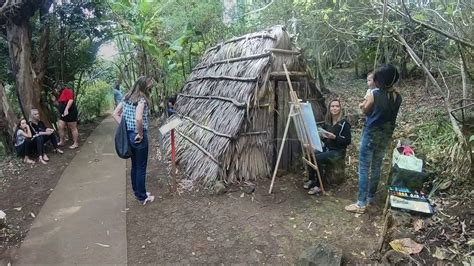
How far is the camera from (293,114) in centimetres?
474

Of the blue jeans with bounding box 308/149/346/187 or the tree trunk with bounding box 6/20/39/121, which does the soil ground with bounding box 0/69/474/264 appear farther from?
the tree trunk with bounding box 6/20/39/121

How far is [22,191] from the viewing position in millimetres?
5707

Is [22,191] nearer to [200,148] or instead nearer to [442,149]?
[200,148]

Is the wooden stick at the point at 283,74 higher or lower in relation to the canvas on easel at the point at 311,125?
higher

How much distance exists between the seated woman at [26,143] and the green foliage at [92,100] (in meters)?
5.18

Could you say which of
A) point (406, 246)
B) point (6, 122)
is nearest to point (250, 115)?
point (406, 246)

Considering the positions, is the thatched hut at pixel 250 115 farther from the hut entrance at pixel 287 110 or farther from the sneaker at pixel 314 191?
the sneaker at pixel 314 191

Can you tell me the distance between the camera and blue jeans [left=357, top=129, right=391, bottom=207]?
4059 mm

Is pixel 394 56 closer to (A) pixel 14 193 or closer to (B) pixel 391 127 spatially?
(B) pixel 391 127

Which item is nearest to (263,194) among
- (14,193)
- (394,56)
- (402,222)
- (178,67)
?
(402,222)

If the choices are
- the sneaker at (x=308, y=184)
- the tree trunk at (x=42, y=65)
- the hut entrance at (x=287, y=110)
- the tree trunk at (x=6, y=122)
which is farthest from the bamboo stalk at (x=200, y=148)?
the tree trunk at (x=6, y=122)

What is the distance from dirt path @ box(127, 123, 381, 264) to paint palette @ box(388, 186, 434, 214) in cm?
55

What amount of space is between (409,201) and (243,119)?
101 inches

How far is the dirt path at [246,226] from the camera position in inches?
145
